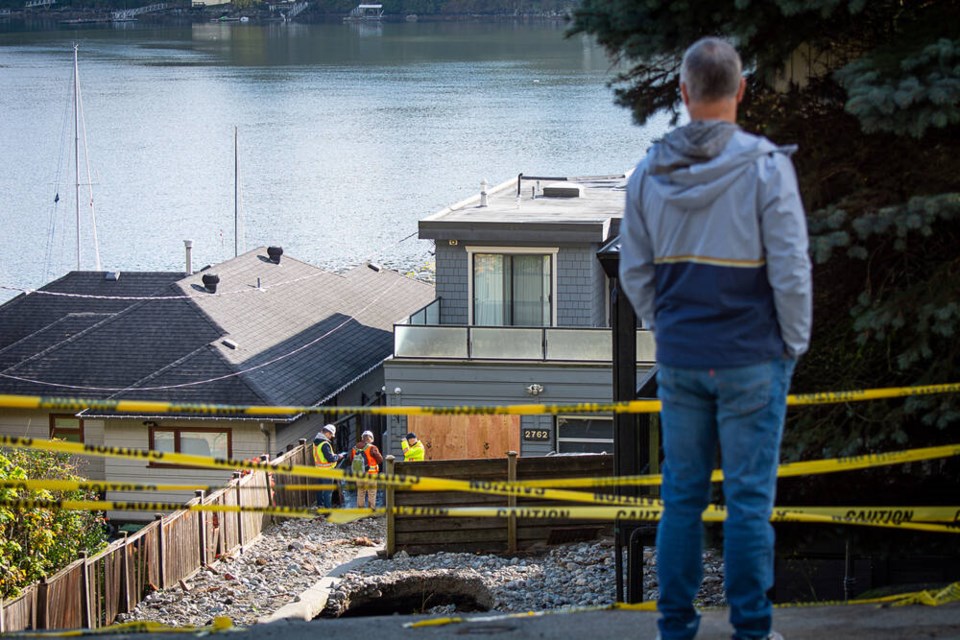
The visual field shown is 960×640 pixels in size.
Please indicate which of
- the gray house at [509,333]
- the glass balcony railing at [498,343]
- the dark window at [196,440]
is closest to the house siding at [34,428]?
the dark window at [196,440]

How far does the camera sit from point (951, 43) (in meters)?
7.27

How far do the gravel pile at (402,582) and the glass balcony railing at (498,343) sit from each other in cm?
657

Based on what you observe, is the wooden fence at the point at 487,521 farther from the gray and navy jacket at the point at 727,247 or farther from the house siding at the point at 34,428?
the gray and navy jacket at the point at 727,247

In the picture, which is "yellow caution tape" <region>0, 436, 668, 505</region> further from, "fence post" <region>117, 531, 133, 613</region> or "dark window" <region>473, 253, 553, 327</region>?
"dark window" <region>473, 253, 553, 327</region>

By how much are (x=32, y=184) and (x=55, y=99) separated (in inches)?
A: 1561

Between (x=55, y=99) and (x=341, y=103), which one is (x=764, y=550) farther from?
(x=55, y=99)

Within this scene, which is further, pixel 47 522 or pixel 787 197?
pixel 47 522

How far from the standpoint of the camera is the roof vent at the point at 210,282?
112 feet

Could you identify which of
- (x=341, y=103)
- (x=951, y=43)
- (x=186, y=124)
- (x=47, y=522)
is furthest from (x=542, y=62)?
(x=951, y=43)

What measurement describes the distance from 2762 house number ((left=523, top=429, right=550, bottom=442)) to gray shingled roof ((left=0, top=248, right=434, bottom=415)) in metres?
5.29

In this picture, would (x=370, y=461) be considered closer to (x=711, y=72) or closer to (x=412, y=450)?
(x=412, y=450)

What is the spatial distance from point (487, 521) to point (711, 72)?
14.5 m

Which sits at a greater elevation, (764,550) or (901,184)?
(901,184)

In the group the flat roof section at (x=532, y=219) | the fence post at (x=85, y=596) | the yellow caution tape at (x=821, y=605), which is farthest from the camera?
the flat roof section at (x=532, y=219)
